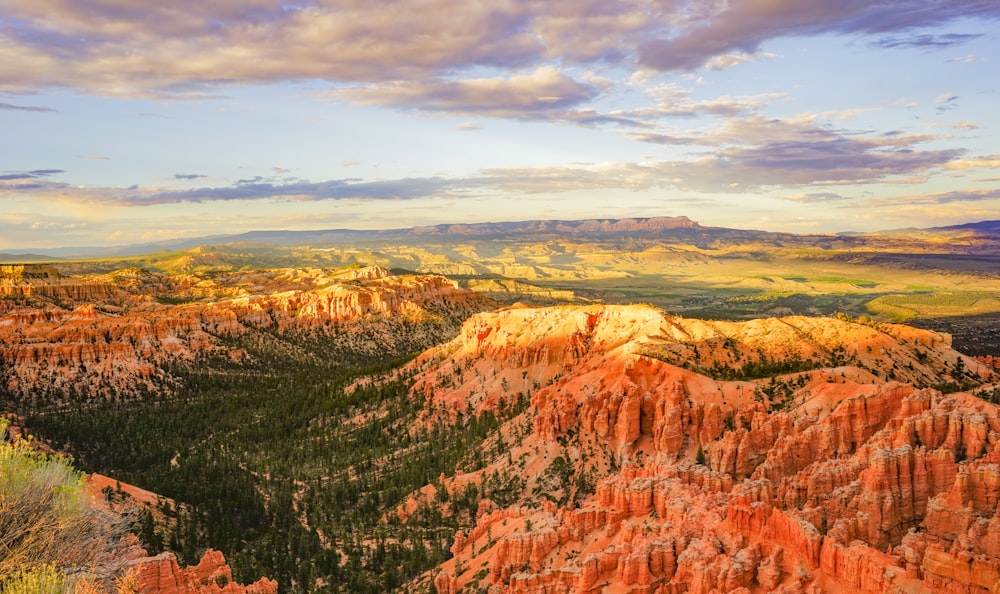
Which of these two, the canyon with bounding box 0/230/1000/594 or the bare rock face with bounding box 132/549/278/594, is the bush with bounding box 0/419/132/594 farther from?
the canyon with bounding box 0/230/1000/594

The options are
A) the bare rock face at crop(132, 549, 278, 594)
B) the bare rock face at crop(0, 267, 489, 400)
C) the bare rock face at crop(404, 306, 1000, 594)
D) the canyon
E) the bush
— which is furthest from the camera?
the bare rock face at crop(0, 267, 489, 400)

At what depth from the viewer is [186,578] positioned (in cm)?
4031

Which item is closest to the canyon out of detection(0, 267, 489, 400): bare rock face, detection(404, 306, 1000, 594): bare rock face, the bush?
detection(404, 306, 1000, 594): bare rock face

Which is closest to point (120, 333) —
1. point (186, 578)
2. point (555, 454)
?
point (555, 454)

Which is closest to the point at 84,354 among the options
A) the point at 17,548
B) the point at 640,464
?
the point at 640,464

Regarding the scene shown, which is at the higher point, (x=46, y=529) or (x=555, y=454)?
(x=46, y=529)

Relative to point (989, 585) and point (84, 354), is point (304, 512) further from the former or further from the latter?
point (84, 354)

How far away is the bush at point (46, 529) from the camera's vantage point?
88.9 ft

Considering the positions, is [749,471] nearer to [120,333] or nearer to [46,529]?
[46,529]

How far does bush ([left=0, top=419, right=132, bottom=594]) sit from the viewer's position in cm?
2711

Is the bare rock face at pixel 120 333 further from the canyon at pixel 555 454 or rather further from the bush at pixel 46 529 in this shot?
the bush at pixel 46 529

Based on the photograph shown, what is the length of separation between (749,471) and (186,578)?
40.9 meters

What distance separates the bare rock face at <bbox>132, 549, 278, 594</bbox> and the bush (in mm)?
3177

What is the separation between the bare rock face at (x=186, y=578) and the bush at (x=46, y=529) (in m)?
3.18
